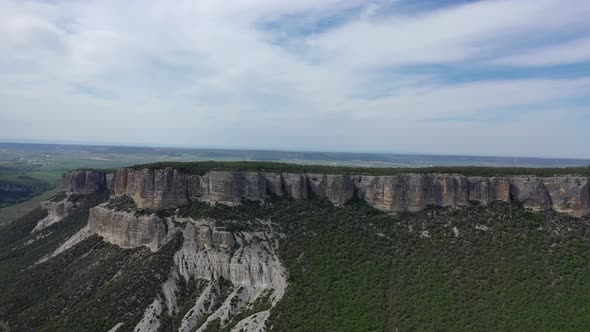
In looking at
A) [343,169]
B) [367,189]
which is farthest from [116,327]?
[343,169]

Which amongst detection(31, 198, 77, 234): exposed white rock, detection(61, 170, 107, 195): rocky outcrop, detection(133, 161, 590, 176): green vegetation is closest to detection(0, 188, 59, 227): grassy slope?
detection(31, 198, 77, 234): exposed white rock

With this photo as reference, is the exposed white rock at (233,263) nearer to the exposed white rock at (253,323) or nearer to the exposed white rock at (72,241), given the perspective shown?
the exposed white rock at (253,323)

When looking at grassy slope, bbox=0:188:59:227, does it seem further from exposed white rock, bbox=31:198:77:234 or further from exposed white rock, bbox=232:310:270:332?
exposed white rock, bbox=232:310:270:332

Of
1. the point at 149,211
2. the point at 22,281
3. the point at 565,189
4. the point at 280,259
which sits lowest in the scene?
the point at 22,281

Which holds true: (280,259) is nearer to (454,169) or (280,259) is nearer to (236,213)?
(236,213)

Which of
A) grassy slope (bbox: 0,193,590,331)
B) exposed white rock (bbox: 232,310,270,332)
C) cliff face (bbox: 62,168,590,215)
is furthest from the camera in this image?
cliff face (bbox: 62,168,590,215)

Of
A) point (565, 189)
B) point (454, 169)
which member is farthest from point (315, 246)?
point (565, 189)
